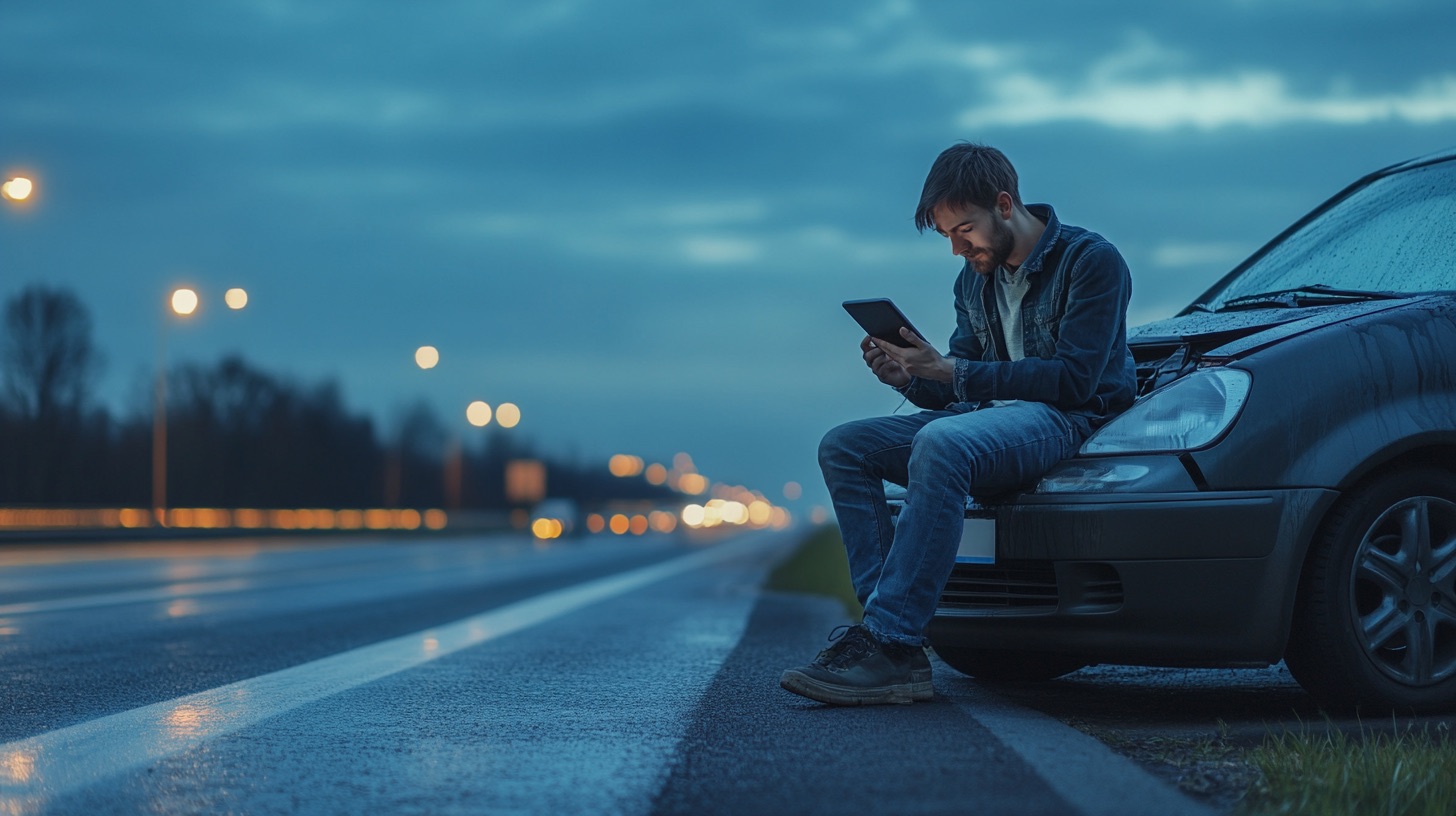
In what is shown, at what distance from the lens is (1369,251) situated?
527 centimetres

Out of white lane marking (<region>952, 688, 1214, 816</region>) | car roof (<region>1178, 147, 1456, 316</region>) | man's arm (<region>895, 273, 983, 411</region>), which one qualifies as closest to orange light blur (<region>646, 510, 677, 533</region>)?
car roof (<region>1178, 147, 1456, 316</region>)

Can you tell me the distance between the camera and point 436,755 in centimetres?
364

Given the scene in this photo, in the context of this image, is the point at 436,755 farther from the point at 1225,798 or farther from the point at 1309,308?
the point at 1309,308

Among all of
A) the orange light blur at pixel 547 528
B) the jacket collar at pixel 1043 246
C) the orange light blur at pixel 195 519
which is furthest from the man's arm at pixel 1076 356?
the orange light blur at pixel 547 528

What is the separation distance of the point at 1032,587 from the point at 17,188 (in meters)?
23.2

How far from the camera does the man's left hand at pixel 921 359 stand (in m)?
4.56

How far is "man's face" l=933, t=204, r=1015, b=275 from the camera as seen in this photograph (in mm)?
4656

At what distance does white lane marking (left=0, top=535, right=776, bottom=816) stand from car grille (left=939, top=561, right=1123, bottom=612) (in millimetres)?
2096

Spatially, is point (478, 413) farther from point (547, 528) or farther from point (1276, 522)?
point (1276, 522)

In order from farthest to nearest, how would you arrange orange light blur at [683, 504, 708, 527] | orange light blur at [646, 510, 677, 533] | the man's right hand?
orange light blur at [646, 510, 677, 533], orange light blur at [683, 504, 708, 527], the man's right hand

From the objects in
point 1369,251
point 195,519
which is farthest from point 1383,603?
point 195,519

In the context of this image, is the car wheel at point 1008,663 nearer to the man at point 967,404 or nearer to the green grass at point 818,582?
the man at point 967,404

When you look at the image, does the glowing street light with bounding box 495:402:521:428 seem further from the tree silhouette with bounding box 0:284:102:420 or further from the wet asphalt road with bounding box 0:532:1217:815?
the wet asphalt road with bounding box 0:532:1217:815

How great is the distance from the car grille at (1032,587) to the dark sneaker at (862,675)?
302mm
